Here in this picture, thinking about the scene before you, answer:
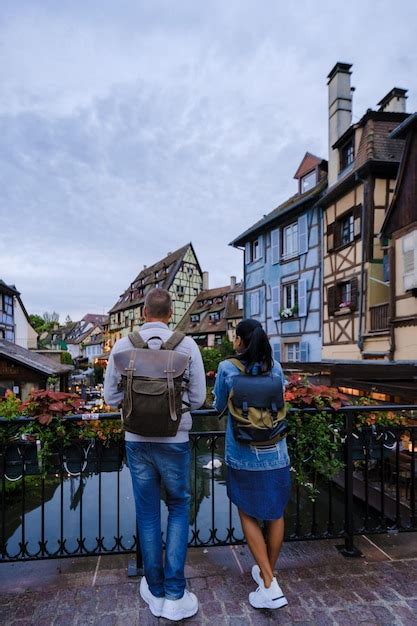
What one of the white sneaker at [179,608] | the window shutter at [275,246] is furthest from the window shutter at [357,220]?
the white sneaker at [179,608]

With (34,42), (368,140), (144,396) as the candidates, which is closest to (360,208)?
(368,140)

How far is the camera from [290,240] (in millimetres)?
18953

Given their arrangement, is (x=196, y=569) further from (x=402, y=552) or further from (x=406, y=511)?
(x=406, y=511)

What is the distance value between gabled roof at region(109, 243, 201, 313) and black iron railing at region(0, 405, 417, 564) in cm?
2945

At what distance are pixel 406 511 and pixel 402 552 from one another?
479 centimetres

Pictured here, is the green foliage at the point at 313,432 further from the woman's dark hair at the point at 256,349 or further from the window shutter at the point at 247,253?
the window shutter at the point at 247,253

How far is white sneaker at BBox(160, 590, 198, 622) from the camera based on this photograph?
212 centimetres

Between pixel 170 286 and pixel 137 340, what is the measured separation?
39462 mm

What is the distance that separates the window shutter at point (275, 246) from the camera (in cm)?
1964

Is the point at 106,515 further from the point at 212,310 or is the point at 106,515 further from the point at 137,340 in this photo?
the point at 212,310

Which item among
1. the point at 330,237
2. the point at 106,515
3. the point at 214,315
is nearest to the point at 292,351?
the point at 330,237

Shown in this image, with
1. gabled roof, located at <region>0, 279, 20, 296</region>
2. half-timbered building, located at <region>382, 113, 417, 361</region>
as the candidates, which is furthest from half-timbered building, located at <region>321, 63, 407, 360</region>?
gabled roof, located at <region>0, 279, 20, 296</region>

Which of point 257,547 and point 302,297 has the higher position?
point 302,297

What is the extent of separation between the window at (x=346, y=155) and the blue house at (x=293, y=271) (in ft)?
5.35
